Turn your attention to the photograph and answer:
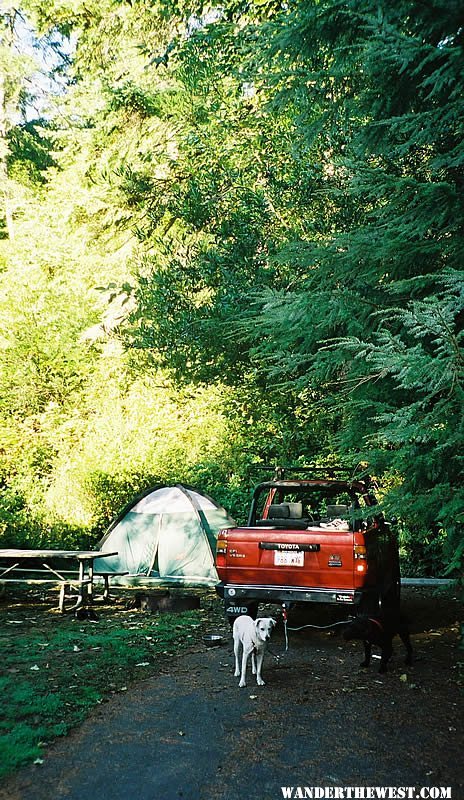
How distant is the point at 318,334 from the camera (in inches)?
294

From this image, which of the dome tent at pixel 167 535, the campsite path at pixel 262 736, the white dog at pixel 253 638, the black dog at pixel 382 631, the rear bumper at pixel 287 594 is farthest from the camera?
the dome tent at pixel 167 535

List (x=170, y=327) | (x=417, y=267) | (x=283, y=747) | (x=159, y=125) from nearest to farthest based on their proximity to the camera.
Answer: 1. (x=283, y=747)
2. (x=417, y=267)
3. (x=170, y=327)
4. (x=159, y=125)

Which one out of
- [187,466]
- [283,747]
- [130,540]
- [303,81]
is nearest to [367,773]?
[283,747]

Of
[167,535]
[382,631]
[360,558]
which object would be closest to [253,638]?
[382,631]

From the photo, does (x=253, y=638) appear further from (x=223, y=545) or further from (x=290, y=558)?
(x=223, y=545)

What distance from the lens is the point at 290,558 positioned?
7676 millimetres

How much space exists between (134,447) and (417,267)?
983 centimetres

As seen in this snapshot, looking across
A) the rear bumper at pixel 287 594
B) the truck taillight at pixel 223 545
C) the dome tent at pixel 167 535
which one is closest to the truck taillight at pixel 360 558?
the rear bumper at pixel 287 594

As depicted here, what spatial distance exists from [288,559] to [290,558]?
0.08 ft

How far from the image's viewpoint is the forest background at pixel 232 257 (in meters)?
6.04

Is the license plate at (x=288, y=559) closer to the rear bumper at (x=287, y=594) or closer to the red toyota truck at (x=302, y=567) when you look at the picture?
the red toyota truck at (x=302, y=567)

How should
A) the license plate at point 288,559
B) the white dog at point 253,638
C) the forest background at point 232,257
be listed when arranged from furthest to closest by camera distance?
the license plate at point 288,559, the white dog at point 253,638, the forest background at point 232,257

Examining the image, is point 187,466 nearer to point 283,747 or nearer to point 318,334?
point 318,334

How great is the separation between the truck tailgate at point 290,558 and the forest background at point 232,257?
79 centimetres
